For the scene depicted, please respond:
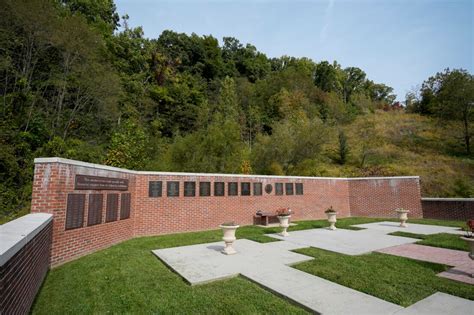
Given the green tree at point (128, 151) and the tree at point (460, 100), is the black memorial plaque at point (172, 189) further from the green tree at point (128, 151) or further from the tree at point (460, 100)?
the tree at point (460, 100)

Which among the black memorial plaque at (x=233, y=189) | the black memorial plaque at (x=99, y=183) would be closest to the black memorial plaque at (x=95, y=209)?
the black memorial plaque at (x=99, y=183)

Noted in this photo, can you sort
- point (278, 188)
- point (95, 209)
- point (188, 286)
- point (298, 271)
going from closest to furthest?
point (188, 286) < point (298, 271) < point (95, 209) < point (278, 188)

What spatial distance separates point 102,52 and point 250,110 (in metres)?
18.7

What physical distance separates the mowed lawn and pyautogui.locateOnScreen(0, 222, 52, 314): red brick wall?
287 mm

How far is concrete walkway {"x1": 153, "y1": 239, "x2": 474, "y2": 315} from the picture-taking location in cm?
352

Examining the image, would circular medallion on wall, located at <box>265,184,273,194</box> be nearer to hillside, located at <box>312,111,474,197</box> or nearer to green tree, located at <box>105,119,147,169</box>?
green tree, located at <box>105,119,147,169</box>

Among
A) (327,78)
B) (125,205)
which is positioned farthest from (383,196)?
(327,78)

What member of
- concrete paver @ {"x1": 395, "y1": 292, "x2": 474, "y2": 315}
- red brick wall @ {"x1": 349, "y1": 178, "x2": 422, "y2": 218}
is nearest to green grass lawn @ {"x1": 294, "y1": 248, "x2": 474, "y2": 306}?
concrete paver @ {"x1": 395, "y1": 292, "x2": 474, "y2": 315}

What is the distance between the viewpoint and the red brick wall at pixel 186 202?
5496mm

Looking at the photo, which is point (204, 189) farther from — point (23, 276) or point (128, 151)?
point (23, 276)

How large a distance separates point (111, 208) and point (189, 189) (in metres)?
3.37

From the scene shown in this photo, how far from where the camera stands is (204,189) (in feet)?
34.8

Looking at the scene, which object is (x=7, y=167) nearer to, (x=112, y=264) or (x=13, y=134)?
(x=13, y=134)

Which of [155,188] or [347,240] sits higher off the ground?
[155,188]
